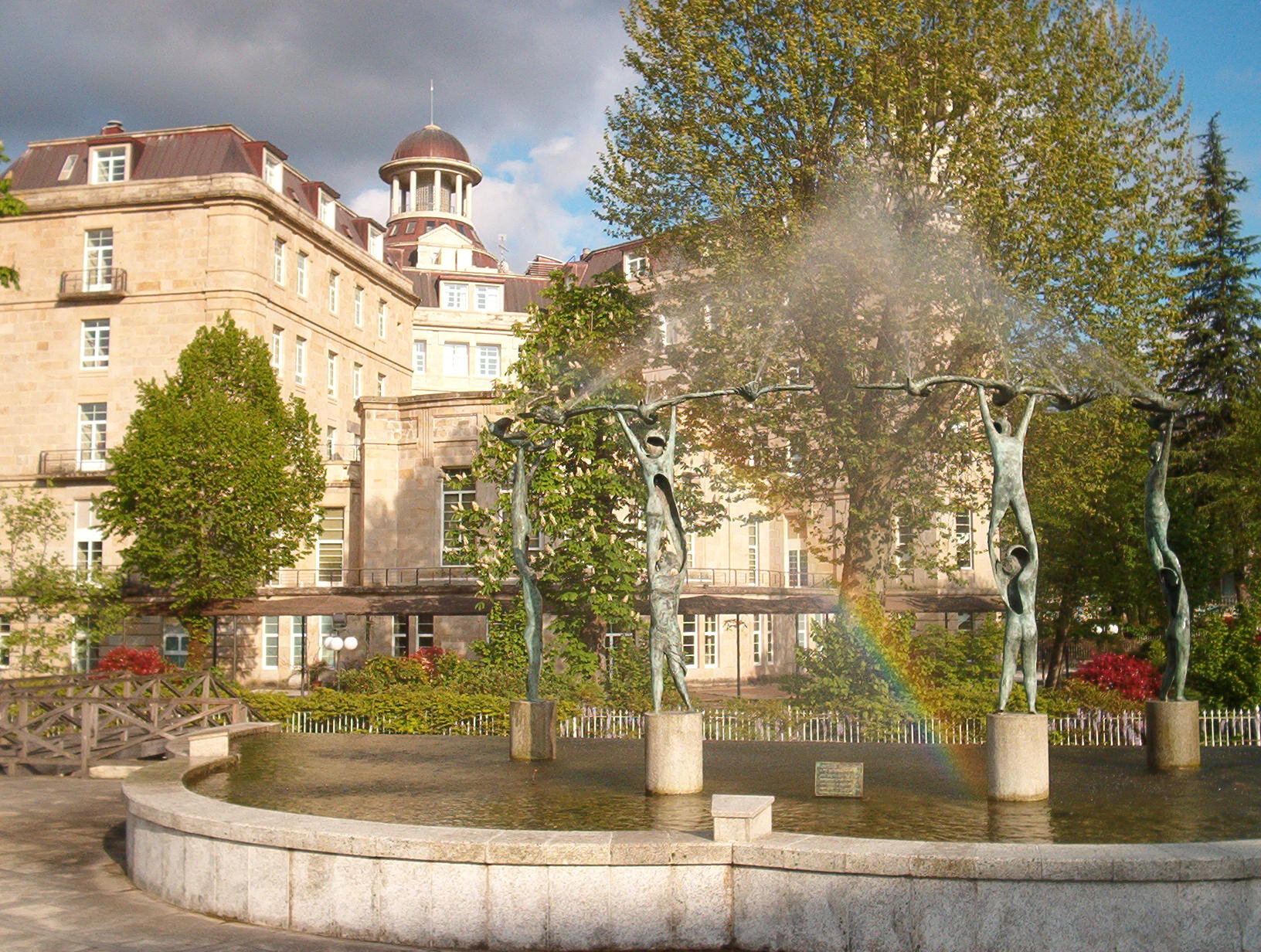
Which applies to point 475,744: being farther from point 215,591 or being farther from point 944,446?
point 215,591

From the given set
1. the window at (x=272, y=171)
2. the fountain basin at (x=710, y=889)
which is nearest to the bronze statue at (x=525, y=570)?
the fountain basin at (x=710, y=889)

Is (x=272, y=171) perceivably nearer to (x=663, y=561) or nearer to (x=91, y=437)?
(x=91, y=437)

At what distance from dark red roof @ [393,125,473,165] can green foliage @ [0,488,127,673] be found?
176 feet

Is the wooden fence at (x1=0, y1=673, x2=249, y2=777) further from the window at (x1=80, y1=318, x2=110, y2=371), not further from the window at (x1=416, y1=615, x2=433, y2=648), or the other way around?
the window at (x1=80, y1=318, x2=110, y2=371)

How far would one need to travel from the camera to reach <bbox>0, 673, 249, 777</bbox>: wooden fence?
1861 centimetres

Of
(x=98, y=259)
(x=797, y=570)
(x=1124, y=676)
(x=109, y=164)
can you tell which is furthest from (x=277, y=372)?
(x=1124, y=676)

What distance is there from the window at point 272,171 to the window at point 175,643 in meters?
16.9

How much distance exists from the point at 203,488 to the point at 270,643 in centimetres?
951

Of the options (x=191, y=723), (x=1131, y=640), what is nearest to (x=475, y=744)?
(x=191, y=723)

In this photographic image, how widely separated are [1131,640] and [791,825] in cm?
3181

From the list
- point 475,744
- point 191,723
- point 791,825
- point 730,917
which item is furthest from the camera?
point 191,723

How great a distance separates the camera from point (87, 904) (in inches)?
404

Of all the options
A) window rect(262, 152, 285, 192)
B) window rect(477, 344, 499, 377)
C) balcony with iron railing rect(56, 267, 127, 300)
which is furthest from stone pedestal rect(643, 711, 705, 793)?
window rect(477, 344, 499, 377)

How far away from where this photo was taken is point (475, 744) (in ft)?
57.0
